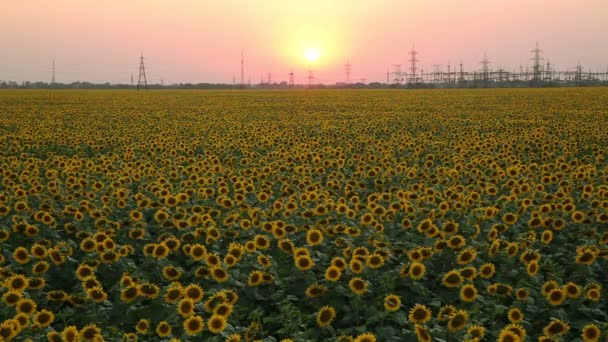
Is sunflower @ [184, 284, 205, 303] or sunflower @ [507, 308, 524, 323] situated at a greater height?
sunflower @ [184, 284, 205, 303]

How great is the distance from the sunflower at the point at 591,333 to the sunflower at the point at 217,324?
2.43 m

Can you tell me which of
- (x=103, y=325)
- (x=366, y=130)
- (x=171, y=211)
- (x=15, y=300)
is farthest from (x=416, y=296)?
(x=366, y=130)

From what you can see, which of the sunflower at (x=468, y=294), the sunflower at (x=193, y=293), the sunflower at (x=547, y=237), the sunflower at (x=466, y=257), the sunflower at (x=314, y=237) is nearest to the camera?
the sunflower at (x=193, y=293)

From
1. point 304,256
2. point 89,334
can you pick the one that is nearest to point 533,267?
point 304,256

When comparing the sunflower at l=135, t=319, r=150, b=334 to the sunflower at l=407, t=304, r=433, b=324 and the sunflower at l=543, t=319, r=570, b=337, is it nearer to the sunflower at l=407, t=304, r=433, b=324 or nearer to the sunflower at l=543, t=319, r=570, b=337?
the sunflower at l=407, t=304, r=433, b=324

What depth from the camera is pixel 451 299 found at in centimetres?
512

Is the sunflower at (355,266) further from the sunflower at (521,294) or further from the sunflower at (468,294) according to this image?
the sunflower at (521,294)

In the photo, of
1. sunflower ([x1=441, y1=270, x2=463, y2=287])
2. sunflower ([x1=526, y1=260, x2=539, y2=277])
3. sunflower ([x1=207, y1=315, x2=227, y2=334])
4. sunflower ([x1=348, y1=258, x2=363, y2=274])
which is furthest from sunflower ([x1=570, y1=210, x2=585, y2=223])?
sunflower ([x1=207, y1=315, x2=227, y2=334])

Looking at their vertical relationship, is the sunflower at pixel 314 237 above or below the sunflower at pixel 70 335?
above

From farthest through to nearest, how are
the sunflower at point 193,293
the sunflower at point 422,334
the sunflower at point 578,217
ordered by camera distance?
the sunflower at point 578,217 < the sunflower at point 193,293 < the sunflower at point 422,334

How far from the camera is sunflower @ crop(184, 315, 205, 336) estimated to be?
4020 mm

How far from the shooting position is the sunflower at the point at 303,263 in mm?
5188

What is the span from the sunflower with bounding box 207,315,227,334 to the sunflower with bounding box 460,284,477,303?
6.37 feet

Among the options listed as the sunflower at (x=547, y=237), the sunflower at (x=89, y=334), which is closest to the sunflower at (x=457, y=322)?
the sunflower at (x=89, y=334)
